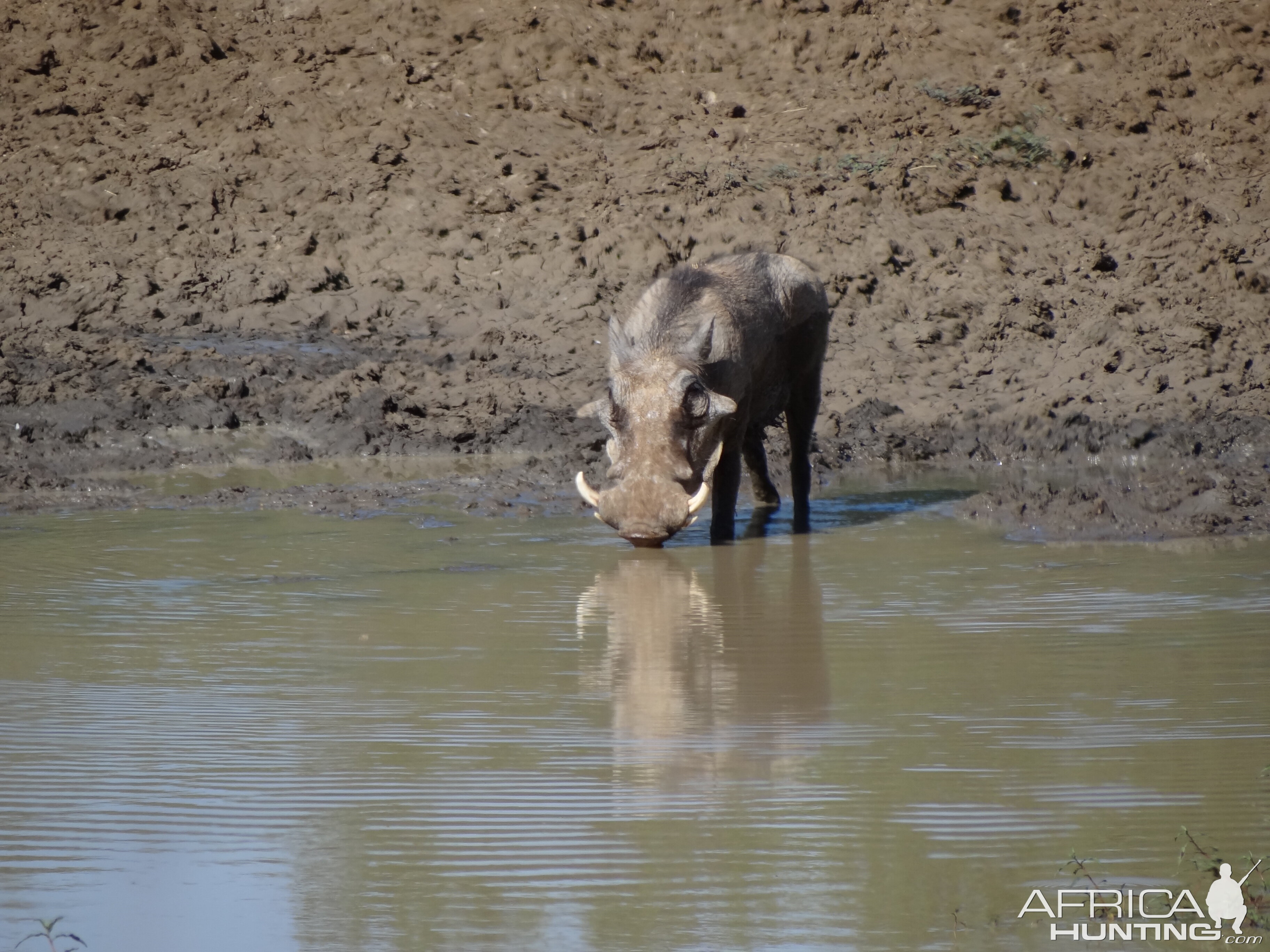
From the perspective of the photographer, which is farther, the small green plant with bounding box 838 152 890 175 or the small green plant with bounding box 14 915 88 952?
the small green plant with bounding box 838 152 890 175

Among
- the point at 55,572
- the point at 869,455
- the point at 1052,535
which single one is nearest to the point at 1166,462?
the point at 869,455

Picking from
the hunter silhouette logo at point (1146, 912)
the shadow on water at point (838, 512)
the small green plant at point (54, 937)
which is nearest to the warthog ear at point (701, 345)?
the shadow on water at point (838, 512)

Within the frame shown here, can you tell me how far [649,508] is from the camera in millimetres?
8367

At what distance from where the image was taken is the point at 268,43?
1889 centimetres

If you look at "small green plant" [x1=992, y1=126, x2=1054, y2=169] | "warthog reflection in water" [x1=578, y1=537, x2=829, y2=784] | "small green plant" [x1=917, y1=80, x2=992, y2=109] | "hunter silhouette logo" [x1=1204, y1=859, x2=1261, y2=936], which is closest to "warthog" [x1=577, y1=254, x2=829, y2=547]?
"warthog reflection in water" [x1=578, y1=537, x2=829, y2=784]

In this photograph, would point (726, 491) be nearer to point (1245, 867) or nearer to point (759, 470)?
point (759, 470)

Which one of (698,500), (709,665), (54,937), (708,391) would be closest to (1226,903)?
(54,937)

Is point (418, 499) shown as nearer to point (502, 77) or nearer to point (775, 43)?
point (502, 77)

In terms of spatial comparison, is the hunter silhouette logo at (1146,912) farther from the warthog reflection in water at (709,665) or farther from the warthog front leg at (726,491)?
the warthog front leg at (726,491)

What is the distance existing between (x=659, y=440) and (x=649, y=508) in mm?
353

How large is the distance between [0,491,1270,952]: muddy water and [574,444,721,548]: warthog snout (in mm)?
163

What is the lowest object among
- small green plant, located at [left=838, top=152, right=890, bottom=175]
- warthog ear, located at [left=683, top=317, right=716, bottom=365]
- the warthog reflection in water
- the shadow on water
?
the warthog reflection in water

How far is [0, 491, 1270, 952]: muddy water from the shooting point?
3521 mm

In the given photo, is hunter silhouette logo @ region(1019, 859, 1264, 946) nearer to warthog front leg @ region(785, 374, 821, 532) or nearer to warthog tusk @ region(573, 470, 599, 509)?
warthog tusk @ region(573, 470, 599, 509)
